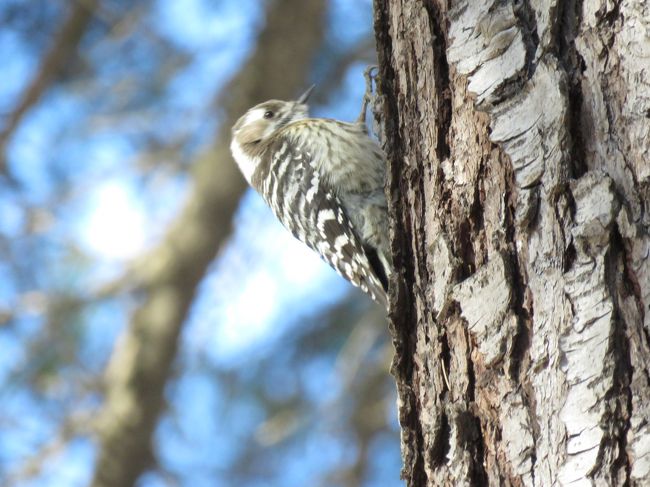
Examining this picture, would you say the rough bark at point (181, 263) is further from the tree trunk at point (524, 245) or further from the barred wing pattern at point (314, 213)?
the tree trunk at point (524, 245)

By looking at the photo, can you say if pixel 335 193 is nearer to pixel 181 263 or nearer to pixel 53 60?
pixel 181 263

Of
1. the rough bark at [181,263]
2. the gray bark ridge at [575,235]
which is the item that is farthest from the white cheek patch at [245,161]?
the gray bark ridge at [575,235]

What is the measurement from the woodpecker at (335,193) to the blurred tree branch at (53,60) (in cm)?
181

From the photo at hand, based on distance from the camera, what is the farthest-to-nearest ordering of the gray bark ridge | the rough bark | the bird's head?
the rough bark → the bird's head → the gray bark ridge

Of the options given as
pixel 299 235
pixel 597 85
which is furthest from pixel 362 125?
pixel 597 85

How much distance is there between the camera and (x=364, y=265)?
3428mm

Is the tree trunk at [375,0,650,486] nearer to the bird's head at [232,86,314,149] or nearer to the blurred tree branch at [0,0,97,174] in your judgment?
the bird's head at [232,86,314,149]

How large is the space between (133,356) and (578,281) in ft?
13.1

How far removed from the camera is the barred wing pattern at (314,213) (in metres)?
3.50

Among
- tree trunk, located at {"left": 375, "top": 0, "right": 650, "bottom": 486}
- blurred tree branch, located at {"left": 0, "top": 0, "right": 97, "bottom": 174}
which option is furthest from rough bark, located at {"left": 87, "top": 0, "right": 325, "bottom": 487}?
tree trunk, located at {"left": 375, "top": 0, "right": 650, "bottom": 486}

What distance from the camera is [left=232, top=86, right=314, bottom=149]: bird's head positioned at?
475 centimetres

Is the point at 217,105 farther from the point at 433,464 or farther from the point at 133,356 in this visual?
the point at 433,464

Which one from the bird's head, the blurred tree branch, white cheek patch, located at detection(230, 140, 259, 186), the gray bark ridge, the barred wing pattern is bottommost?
the gray bark ridge

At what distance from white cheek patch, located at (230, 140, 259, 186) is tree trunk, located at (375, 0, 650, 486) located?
249cm
